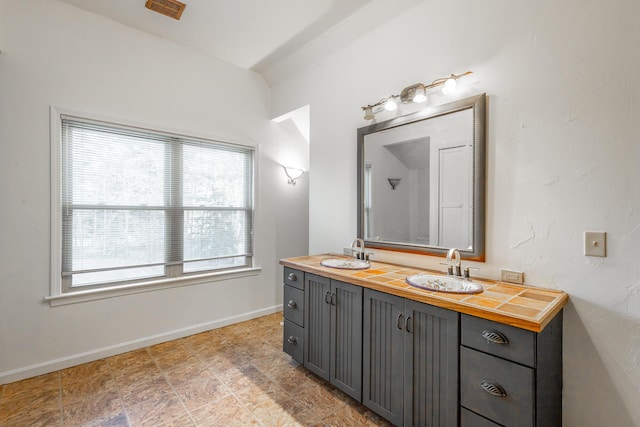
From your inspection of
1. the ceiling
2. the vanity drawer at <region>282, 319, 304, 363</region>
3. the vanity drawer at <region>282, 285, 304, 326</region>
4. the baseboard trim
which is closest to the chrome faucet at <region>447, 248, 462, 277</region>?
the vanity drawer at <region>282, 285, 304, 326</region>

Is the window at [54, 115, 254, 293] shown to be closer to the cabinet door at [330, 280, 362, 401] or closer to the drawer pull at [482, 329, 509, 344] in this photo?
the cabinet door at [330, 280, 362, 401]

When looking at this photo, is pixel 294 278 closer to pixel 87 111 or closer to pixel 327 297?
pixel 327 297

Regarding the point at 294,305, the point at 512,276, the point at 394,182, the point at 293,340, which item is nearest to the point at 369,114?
the point at 394,182

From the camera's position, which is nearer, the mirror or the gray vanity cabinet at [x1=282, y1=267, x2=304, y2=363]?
the mirror

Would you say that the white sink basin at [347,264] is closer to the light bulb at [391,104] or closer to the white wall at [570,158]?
the white wall at [570,158]

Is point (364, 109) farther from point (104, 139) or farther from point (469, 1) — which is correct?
point (104, 139)

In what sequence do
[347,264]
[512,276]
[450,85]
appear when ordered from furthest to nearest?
[347,264] < [450,85] < [512,276]

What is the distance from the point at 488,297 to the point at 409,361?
53 centimetres

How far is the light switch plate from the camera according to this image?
150 cm

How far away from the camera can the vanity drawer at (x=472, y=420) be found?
4.51 ft

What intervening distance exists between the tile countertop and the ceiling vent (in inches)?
91.3

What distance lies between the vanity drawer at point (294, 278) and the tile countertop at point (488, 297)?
290 mm

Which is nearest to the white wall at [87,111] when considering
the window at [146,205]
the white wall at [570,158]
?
the window at [146,205]

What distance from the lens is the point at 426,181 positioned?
7.16 ft
